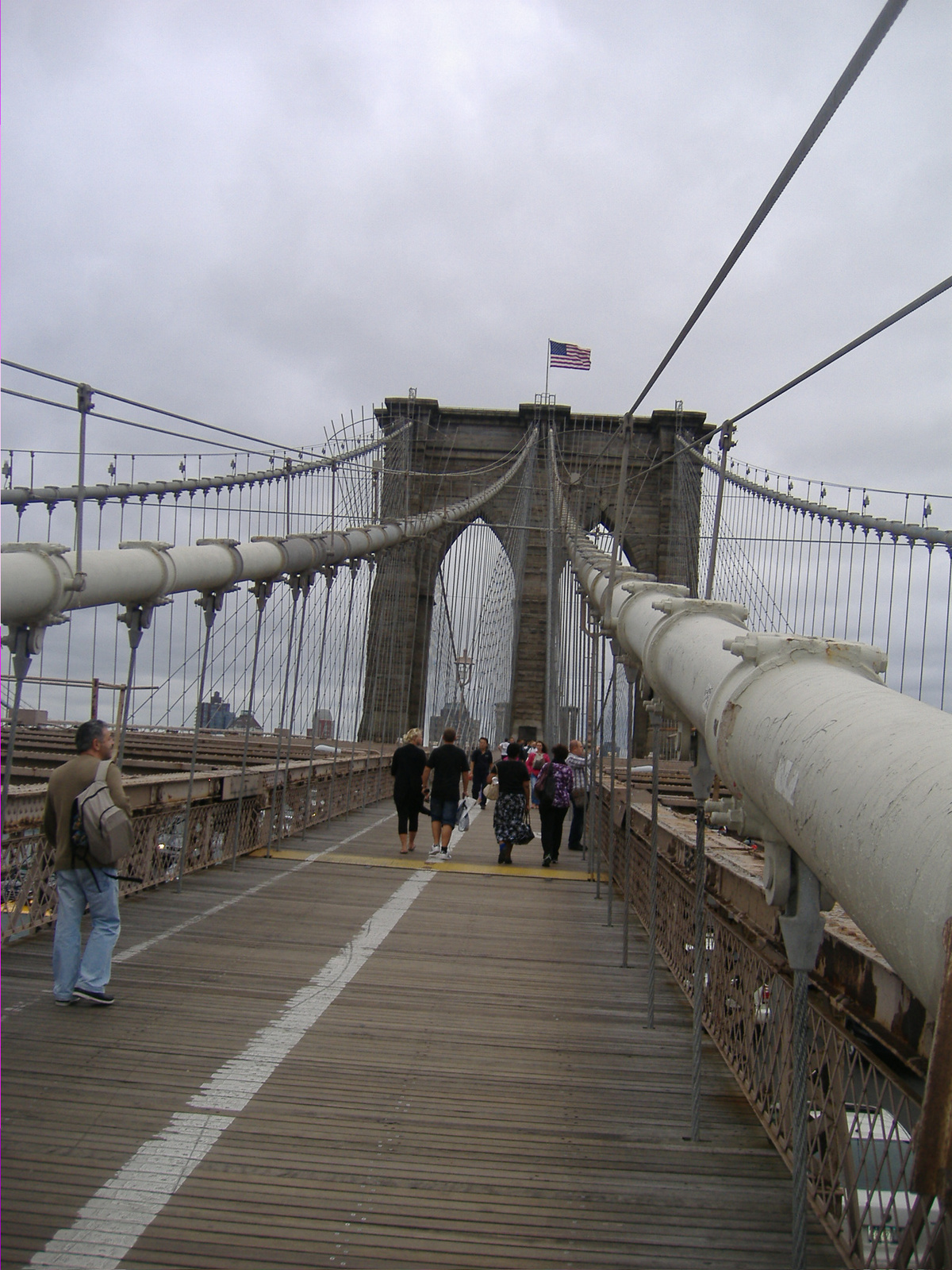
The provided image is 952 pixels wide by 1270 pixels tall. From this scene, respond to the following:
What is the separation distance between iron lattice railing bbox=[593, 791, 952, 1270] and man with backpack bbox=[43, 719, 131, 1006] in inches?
94.8

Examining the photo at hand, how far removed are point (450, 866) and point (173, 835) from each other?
103 inches

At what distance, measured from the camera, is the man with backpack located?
4.08 m

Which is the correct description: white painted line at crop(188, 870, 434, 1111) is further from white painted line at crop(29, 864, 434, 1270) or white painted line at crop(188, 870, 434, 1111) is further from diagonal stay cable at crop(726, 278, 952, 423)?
diagonal stay cable at crop(726, 278, 952, 423)

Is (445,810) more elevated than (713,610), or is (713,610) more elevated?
(713,610)

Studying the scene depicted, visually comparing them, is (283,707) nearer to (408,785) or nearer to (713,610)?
(408,785)

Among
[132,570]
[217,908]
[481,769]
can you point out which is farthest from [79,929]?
[481,769]

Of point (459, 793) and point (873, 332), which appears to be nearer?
point (873, 332)

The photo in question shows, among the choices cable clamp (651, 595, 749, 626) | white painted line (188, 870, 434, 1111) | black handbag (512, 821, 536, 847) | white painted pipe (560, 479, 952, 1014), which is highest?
cable clamp (651, 595, 749, 626)

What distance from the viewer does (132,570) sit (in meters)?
4.48

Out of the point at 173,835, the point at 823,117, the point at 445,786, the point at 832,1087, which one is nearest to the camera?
the point at 823,117

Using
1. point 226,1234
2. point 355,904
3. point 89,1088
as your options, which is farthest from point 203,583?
point 226,1234

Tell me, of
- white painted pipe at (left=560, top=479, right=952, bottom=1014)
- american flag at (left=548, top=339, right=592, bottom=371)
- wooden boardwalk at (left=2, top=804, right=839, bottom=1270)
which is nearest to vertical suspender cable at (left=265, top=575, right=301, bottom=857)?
wooden boardwalk at (left=2, top=804, right=839, bottom=1270)

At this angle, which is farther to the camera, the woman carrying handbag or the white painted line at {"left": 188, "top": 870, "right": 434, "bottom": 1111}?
the woman carrying handbag

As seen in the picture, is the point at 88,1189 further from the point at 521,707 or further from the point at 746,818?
the point at 521,707
